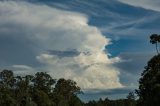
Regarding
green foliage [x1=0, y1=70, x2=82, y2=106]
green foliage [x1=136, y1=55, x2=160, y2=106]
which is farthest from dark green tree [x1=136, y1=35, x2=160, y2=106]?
green foliage [x1=0, y1=70, x2=82, y2=106]

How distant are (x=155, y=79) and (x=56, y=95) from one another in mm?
94129

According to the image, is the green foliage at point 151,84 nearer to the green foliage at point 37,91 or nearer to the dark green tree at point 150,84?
the dark green tree at point 150,84

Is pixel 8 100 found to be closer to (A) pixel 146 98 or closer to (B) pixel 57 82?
(B) pixel 57 82

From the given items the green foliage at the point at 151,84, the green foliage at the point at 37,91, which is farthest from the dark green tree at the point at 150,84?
the green foliage at the point at 37,91

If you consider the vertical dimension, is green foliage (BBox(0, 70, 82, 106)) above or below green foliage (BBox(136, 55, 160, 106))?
above

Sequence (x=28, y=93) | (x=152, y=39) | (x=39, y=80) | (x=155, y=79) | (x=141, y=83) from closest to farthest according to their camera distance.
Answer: (x=155, y=79), (x=141, y=83), (x=152, y=39), (x=28, y=93), (x=39, y=80)

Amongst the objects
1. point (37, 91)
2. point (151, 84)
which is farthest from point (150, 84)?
point (37, 91)

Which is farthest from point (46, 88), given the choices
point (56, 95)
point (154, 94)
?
point (154, 94)

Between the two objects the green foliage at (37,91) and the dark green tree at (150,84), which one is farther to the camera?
the green foliage at (37,91)

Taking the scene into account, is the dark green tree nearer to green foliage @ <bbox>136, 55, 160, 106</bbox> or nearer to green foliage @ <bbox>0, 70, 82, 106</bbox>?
green foliage @ <bbox>136, 55, 160, 106</bbox>

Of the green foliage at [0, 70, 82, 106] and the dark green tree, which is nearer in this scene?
the dark green tree

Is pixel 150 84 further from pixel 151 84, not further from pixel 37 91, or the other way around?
pixel 37 91

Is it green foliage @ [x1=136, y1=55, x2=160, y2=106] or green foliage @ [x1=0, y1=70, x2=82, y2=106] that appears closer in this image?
green foliage @ [x1=136, y1=55, x2=160, y2=106]

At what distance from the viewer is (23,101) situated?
157 meters
